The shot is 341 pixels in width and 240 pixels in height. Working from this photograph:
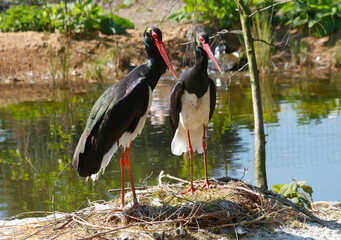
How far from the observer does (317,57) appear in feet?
46.8

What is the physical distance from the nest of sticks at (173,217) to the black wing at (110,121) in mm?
386

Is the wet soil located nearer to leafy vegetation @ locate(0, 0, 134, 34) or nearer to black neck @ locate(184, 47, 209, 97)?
leafy vegetation @ locate(0, 0, 134, 34)

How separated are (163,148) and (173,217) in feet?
10.3

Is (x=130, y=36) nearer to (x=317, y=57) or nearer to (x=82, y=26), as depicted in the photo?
(x=82, y=26)

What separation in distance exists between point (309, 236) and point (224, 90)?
7.50m

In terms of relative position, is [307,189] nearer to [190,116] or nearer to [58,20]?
[190,116]

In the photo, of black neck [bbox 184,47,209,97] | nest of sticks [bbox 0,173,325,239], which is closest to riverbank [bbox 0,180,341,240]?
nest of sticks [bbox 0,173,325,239]

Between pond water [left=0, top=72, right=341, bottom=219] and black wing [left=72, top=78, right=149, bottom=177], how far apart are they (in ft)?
1.30

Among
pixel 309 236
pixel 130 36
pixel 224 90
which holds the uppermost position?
pixel 130 36

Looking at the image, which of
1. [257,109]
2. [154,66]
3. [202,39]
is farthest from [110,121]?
[257,109]

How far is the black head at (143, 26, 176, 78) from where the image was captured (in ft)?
14.7

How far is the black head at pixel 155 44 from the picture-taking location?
14.7ft

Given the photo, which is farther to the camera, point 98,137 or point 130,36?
point 130,36

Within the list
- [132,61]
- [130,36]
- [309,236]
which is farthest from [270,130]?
[130,36]
